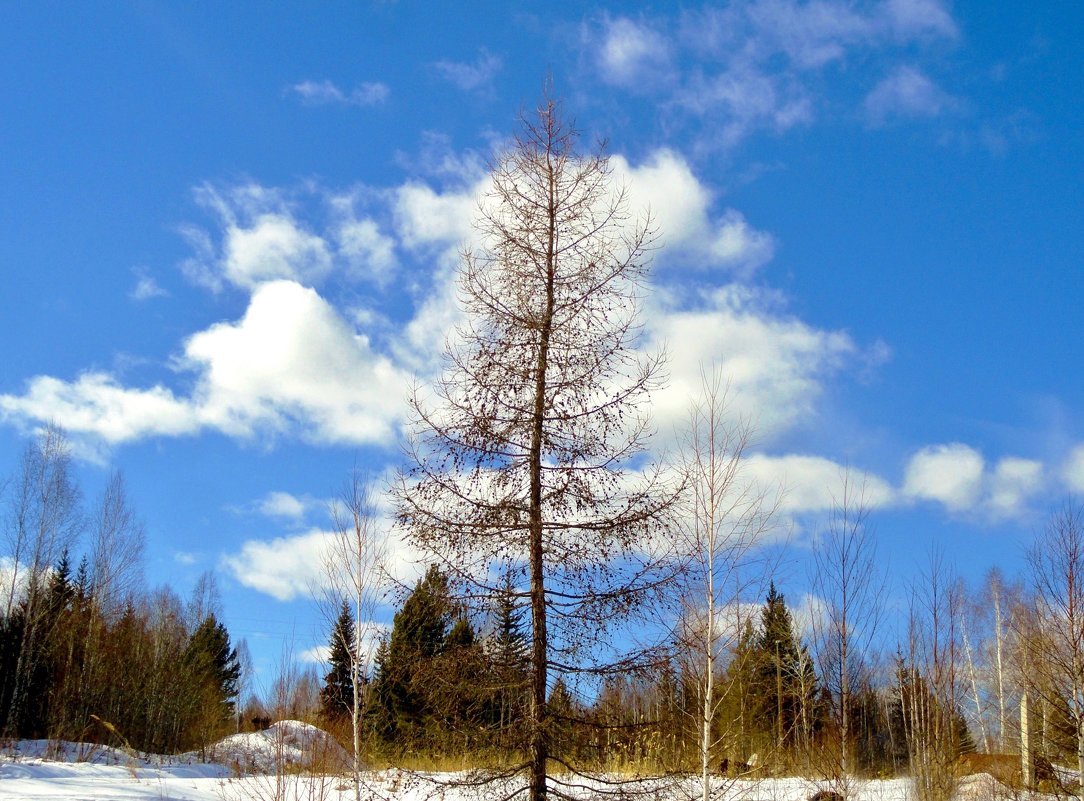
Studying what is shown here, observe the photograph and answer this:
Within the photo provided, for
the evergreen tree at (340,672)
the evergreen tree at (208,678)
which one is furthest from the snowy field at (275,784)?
the evergreen tree at (208,678)

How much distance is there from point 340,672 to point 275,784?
1638 cm

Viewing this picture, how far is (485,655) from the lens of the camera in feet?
32.0

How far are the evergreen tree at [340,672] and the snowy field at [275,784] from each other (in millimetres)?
1712

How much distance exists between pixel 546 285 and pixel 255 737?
27.2m

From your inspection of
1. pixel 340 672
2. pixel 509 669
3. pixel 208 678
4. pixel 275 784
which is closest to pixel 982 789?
pixel 509 669

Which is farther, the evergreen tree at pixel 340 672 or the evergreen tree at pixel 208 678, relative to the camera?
the evergreen tree at pixel 208 678

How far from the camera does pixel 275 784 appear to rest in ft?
51.4

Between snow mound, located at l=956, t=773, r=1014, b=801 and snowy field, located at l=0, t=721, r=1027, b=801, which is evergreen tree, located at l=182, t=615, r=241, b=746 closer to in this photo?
snowy field, located at l=0, t=721, r=1027, b=801

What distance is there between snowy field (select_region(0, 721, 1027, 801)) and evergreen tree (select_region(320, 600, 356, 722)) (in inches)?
67.4

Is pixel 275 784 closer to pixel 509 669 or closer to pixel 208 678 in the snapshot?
pixel 509 669

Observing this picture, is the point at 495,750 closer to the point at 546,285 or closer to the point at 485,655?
the point at 485,655

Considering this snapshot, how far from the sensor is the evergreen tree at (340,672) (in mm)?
17719

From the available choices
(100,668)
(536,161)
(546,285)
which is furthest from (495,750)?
(100,668)

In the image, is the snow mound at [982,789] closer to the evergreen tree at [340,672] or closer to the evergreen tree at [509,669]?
the evergreen tree at [509,669]
